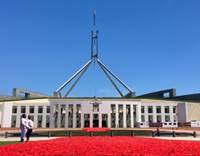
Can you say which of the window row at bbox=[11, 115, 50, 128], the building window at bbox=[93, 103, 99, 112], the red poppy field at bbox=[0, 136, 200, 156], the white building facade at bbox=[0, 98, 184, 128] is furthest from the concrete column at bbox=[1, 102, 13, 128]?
the red poppy field at bbox=[0, 136, 200, 156]

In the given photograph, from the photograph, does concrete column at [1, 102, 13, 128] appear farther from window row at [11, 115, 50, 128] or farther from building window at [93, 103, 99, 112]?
building window at [93, 103, 99, 112]

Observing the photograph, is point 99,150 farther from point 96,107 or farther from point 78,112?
point 96,107

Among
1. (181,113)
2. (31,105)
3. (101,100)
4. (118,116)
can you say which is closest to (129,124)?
(118,116)

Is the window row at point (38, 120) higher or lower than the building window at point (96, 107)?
lower

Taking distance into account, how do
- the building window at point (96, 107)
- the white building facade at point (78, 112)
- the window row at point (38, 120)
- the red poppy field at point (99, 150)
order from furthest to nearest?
the window row at point (38, 120) < the building window at point (96, 107) < the white building facade at point (78, 112) < the red poppy field at point (99, 150)

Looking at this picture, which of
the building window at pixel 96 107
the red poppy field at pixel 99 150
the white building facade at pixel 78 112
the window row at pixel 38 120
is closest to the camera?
the red poppy field at pixel 99 150

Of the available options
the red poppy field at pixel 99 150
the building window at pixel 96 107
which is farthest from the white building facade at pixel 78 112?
the red poppy field at pixel 99 150

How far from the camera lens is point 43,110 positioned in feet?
282

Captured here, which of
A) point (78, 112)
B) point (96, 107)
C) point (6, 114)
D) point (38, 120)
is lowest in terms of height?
point (38, 120)

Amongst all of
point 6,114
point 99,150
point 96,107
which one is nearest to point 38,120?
point 6,114

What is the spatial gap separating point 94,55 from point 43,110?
39327mm

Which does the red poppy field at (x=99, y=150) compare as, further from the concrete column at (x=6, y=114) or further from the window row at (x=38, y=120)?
the concrete column at (x=6, y=114)

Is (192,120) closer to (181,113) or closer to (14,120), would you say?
(181,113)

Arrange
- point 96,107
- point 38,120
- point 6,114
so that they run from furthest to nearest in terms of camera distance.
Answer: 1. point 6,114
2. point 38,120
3. point 96,107
